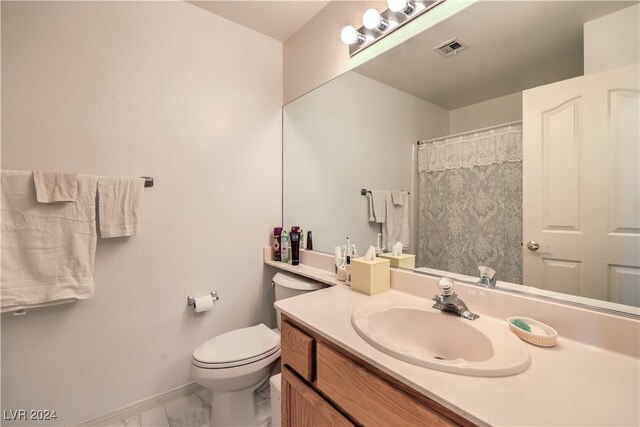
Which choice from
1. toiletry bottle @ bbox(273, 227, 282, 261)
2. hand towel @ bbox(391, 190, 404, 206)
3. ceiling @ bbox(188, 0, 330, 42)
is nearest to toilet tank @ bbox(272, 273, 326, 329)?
toiletry bottle @ bbox(273, 227, 282, 261)

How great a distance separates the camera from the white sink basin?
0.60 metres

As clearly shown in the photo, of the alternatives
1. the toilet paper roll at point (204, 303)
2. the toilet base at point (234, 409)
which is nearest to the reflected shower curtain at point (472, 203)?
the toilet base at point (234, 409)

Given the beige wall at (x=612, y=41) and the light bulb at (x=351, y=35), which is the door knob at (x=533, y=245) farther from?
the light bulb at (x=351, y=35)

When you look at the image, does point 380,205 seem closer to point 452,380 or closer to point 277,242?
point 277,242

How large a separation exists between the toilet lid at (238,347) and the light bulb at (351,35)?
1662mm

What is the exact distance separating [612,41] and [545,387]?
0.93 metres

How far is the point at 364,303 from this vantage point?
40.2 inches

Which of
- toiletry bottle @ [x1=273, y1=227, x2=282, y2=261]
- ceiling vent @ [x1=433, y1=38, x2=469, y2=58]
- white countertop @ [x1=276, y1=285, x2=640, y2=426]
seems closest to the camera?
white countertop @ [x1=276, y1=285, x2=640, y2=426]

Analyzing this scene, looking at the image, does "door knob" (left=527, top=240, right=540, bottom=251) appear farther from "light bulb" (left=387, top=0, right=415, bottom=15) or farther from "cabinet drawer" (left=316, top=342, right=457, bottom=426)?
"light bulb" (left=387, top=0, right=415, bottom=15)

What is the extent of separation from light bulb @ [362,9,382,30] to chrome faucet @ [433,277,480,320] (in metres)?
1.21

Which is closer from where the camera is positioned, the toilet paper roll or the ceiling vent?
the ceiling vent

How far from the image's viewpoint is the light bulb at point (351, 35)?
1.38 m

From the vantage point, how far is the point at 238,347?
1.37 m

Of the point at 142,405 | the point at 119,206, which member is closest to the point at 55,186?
the point at 119,206
